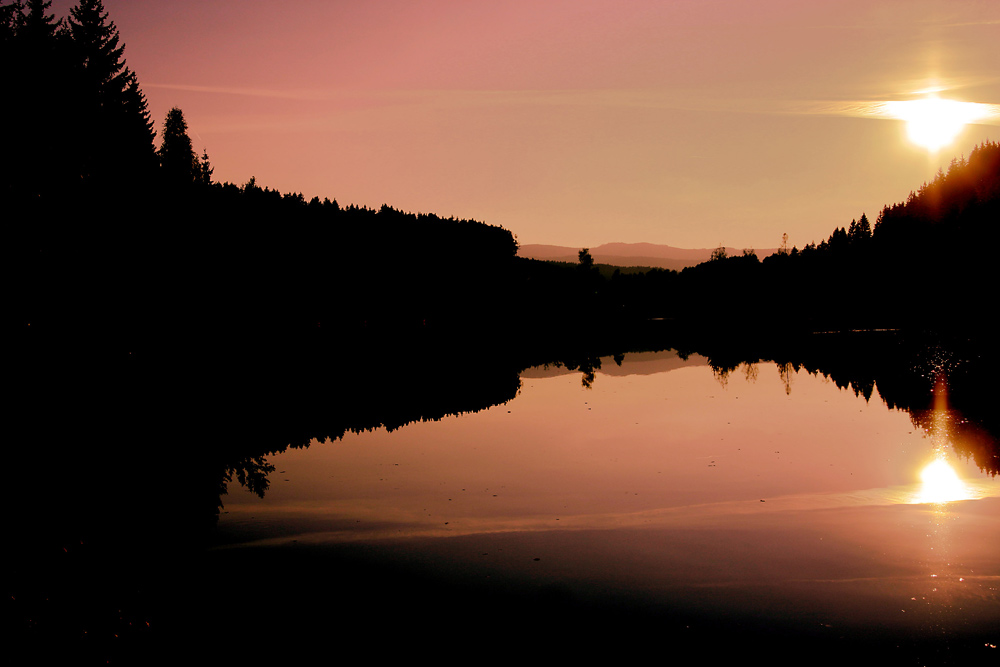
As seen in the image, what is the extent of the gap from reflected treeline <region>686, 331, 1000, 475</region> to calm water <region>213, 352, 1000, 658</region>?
117cm

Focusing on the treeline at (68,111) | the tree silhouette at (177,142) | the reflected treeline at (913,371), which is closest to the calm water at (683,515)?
the reflected treeline at (913,371)

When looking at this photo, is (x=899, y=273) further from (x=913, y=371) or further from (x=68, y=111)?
(x=68, y=111)

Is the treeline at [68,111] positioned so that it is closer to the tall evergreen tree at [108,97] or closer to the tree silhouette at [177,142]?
the tall evergreen tree at [108,97]

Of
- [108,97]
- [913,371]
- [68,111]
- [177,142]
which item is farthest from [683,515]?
[177,142]

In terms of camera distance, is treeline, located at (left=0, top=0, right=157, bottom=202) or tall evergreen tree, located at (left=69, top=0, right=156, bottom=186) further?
tall evergreen tree, located at (left=69, top=0, right=156, bottom=186)

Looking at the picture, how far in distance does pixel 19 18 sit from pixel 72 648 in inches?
2656

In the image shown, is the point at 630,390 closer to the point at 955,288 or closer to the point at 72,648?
the point at 72,648

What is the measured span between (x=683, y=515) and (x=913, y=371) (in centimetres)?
3568

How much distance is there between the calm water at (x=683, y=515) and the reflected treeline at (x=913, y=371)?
1.17 meters

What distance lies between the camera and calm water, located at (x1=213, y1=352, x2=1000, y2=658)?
10.4 m

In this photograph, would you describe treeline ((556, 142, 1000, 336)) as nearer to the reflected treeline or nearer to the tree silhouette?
the reflected treeline

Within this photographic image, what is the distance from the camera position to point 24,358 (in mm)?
→ 27438

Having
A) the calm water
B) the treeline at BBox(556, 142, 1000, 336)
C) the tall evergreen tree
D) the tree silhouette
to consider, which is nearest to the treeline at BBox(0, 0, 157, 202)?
the tall evergreen tree

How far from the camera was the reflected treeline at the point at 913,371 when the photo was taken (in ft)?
78.6
